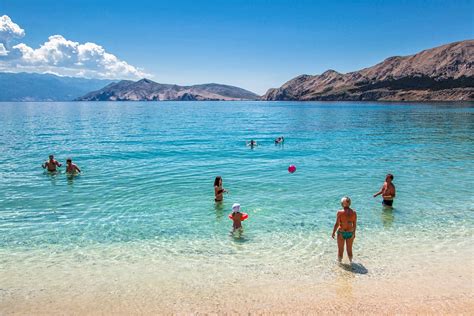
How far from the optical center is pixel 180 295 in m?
8.88

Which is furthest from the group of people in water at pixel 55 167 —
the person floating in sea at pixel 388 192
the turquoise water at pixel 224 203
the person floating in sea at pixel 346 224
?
the person floating in sea at pixel 346 224

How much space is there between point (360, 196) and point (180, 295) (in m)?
11.7

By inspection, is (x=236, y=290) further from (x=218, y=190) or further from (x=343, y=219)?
(x=218, y=190)

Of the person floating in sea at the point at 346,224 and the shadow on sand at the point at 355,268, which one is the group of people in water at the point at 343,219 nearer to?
the person floating in sea at the point at 346,224

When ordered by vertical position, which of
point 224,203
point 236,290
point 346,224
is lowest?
point 236,290

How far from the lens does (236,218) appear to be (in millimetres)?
12867

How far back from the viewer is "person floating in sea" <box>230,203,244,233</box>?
1270cm

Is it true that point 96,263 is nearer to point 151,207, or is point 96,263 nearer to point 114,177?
point 151,207

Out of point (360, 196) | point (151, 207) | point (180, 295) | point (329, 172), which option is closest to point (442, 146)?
point (329, 172)

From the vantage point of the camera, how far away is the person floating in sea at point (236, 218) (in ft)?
41.7

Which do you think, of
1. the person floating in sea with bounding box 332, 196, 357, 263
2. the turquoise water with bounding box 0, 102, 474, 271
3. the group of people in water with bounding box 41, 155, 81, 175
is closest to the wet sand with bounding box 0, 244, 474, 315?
the person floating in sea with bounding box 332, 196, 357, 263

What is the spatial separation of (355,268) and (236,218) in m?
4.45

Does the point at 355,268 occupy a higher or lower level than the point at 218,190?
lower

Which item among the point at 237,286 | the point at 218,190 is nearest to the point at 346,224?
the point at 237,286
